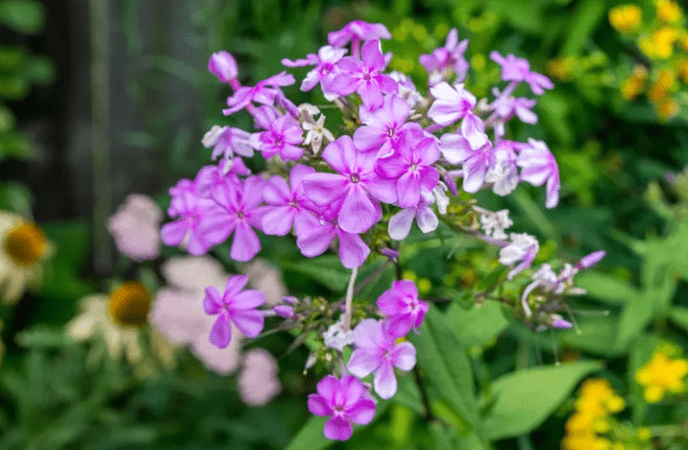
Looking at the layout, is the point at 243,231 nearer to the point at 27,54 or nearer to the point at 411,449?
the point at 411,449

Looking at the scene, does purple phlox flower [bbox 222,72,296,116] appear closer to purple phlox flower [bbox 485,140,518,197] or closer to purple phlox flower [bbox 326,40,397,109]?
purple phlox flower [bbox 326,40,397,109]

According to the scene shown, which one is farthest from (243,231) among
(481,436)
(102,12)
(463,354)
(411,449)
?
(102,12)

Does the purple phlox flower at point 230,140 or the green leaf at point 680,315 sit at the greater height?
the purple phlox flower at point 230,140

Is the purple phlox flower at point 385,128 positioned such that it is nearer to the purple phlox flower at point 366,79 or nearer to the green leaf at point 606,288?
the purple phlox flower at point 366,79

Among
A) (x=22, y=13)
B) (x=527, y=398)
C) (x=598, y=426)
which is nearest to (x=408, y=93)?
(x=527, y=398)

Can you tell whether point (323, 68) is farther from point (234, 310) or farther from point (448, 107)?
point (234, 310)

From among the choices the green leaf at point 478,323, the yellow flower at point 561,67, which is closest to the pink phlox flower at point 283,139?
the green leaf at point 478,323
